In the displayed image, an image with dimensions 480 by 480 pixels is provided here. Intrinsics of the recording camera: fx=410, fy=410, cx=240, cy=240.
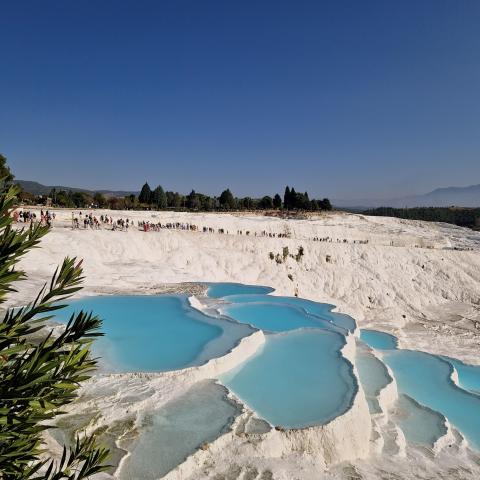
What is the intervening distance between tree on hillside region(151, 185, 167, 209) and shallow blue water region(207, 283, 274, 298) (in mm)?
35858

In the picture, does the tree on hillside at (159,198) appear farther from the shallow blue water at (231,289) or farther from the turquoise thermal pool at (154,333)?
the turquoise thermal pool at (154,333)

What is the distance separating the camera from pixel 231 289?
19359 mm

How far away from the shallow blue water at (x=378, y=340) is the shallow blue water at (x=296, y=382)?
5175 millimetres

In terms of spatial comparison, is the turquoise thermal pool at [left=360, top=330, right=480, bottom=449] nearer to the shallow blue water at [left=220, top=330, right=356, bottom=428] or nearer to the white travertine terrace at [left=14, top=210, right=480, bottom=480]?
the white travertine terrace at [left=14, top=210, right=480, bottom=480]

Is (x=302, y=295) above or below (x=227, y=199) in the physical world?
below

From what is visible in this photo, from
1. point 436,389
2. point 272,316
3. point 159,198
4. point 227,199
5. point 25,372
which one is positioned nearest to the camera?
point 25,372

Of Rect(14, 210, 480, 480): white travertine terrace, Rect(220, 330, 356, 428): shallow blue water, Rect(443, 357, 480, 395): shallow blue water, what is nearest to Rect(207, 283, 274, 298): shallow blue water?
Rect(14, 210, 480, 480): white travertine terrace

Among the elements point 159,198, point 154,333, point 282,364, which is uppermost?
point 159,198

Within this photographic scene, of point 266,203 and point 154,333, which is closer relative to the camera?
point 154,333

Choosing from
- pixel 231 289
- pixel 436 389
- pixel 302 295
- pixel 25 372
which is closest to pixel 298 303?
pixel 231 289

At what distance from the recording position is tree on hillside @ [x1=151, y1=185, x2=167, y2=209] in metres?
54.3

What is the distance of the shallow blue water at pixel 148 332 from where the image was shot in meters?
9.09

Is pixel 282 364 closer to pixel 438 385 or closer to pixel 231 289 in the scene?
pixel 438 385

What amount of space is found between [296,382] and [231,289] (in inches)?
433
